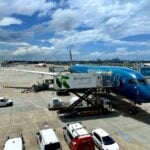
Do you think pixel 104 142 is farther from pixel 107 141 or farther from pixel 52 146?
pixel 52 146

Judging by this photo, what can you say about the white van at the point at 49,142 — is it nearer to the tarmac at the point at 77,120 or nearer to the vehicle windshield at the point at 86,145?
the tarmac at the point at 77,120

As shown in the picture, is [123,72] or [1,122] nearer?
[1,122]

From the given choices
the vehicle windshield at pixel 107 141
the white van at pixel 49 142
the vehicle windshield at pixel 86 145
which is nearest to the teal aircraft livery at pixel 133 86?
the vehicle windshield at pixel 107 141

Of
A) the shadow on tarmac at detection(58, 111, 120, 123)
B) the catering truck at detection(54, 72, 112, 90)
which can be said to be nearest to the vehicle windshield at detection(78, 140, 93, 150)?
the shadow on tarmac at detection(58, 111, 120, 123)

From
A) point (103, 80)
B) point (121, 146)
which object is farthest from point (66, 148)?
point (103, 80)


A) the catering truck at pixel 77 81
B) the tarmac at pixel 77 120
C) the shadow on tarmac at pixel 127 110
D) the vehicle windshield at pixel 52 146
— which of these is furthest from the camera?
the catering truck at pixel 77 81

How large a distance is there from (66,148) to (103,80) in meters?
14.8

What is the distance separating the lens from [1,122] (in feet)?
105

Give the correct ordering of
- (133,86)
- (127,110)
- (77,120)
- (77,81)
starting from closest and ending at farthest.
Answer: (77,120) → (133,86) → (77,81) → (127,110)

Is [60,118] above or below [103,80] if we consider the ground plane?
below

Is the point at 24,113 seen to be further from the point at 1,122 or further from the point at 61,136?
the point at 61,136

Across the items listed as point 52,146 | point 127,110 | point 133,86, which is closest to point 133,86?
point 133,86

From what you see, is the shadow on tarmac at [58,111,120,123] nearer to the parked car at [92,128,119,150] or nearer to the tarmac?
the tarmac

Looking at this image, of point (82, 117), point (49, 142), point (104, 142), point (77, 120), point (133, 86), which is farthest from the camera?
point (82, 117)
